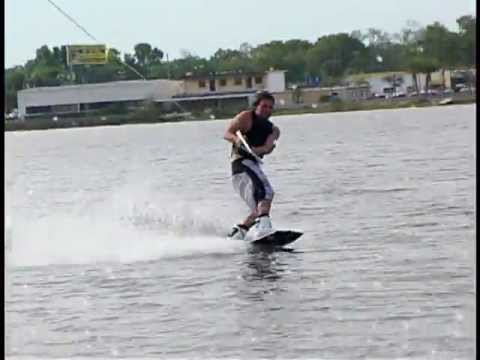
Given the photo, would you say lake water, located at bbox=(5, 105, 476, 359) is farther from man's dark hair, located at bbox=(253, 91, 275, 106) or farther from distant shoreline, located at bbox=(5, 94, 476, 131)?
man's dark hair, located at bbox=(253, 91, 275, 106)

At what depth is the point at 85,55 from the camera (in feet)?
16.3

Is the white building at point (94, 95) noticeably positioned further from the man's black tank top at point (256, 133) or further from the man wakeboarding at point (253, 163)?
the man's black tank top at point (256, 133)

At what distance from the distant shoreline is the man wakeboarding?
1316 mm

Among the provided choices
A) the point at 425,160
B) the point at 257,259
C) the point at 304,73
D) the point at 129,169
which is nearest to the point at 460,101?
the point at 304,73

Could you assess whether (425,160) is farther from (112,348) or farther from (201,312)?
(112,348)

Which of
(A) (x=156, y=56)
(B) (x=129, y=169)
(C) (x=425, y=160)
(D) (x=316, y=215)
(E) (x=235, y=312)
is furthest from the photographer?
(C) (x=425, y=160)

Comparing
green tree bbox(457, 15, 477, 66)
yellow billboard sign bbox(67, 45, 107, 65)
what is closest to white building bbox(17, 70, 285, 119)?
yellow billboard sign bbox(67, 45, 107, 65)

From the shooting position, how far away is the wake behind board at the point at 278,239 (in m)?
8.46

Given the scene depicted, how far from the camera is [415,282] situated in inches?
298

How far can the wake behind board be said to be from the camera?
8.46 meters

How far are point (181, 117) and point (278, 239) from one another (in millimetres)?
3687

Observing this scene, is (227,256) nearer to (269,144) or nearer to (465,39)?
(269,144)

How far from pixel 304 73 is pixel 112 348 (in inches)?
62.6

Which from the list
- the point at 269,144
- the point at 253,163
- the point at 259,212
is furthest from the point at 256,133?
the point at 259,212
